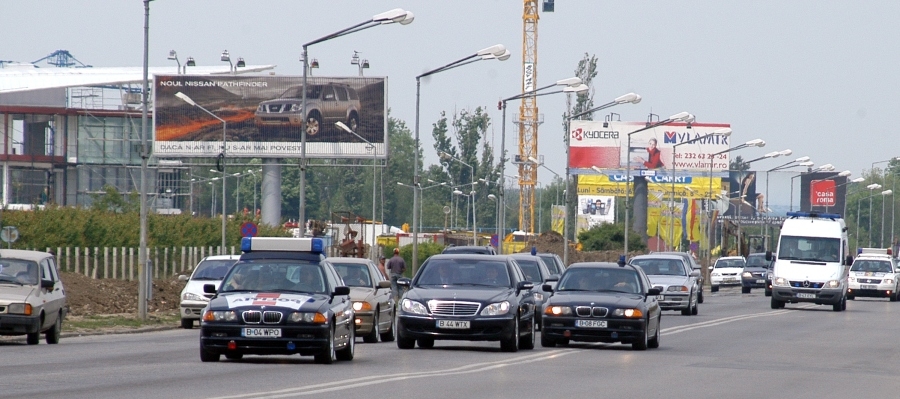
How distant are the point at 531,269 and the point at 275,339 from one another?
1282cm

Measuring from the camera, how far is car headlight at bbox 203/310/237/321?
1688 centimetres

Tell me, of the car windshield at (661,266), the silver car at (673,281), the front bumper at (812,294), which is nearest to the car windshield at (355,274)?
the silver car at (673,281)

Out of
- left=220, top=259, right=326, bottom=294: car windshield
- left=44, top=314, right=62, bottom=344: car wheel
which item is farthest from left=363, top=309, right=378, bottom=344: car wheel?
left=220, top=259, right=326, bottom=294: car windshield

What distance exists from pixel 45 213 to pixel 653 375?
38.1 meters

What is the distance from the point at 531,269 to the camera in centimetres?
2919

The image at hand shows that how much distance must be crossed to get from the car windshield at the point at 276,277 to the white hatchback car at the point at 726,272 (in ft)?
175

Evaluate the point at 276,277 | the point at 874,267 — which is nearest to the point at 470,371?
the point at 276,277

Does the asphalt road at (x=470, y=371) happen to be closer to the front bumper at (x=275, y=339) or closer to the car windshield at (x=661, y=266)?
the front bumper at (x=275, y=339)

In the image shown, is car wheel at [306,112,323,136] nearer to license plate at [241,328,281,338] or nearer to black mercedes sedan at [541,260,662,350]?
black mercedes sedan at [541,260,662,350]

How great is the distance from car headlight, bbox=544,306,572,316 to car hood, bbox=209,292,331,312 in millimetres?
5645

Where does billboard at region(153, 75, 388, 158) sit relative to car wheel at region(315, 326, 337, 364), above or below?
above

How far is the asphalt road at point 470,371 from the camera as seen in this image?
13938mm

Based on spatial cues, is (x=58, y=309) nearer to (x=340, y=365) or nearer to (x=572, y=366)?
(x=340, y=365)

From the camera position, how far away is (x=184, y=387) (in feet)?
45.3
